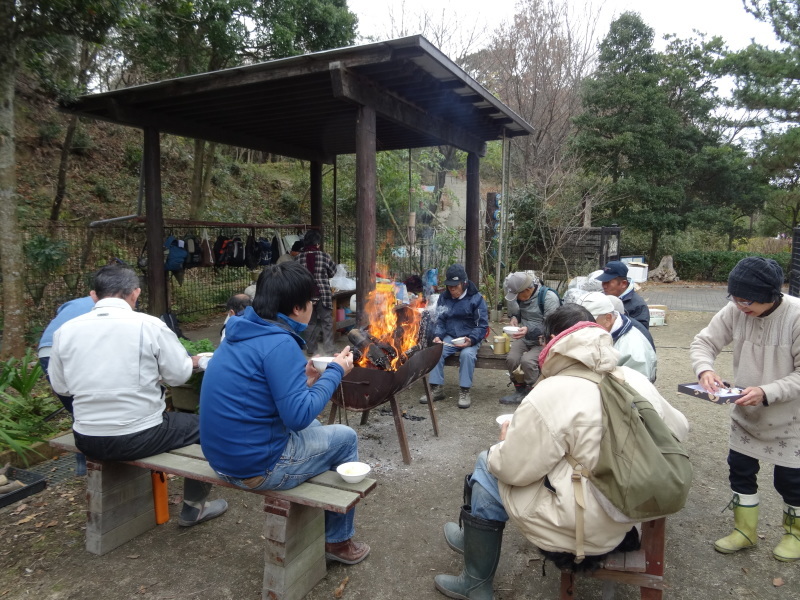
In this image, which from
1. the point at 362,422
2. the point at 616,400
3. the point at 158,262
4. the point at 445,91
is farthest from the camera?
the point at 158,262

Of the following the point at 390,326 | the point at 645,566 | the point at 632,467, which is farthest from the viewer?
the point at 390,326

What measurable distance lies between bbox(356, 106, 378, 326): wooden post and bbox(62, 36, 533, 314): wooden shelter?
1 centimetres

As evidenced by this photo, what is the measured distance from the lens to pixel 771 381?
9.95ft

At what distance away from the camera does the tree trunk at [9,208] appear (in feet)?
19.0

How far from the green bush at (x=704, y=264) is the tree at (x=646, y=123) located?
1.42m

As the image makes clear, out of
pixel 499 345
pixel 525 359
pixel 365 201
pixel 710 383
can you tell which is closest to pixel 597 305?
pixel 710 383

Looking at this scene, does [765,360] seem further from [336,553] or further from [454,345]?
[454,345]

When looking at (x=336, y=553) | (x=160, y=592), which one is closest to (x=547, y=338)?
(x=336, y=553)

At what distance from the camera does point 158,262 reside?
24.9ft

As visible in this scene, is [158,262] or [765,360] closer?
[765,360]

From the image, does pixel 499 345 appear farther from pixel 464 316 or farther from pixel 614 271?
pixel 614 271

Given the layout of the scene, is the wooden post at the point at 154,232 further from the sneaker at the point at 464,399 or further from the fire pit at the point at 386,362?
the sneaker at the point at 464,399

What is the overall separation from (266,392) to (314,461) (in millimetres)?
573

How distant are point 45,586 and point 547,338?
10.2 ft
